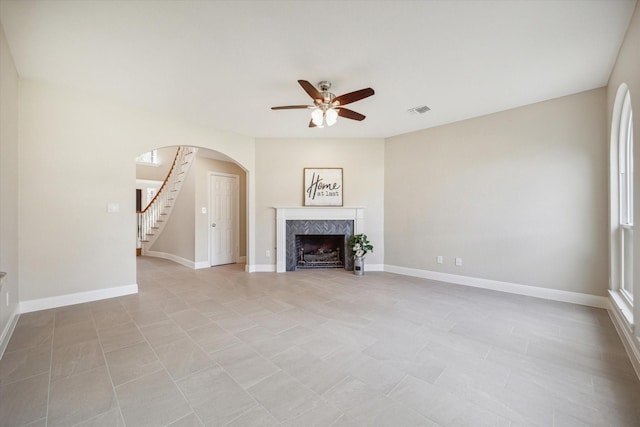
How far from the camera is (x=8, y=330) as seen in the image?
235cm

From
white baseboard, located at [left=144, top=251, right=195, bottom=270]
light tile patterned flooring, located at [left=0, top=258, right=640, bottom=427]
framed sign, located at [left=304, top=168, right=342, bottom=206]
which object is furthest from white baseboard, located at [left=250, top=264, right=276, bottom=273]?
light tile patterned flooring, located at [left=0, top=258, right=640, bottom=427]

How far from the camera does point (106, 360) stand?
1976 millimetres

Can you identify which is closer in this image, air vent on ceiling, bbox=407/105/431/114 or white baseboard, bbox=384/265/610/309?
white baseboard, bbox=384/265/610/309

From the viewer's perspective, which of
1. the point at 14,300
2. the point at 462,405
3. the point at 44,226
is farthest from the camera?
the point at 44,226

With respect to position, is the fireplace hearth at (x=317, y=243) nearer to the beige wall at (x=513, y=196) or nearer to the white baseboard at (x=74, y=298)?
the beige wall at (x=513, y=196)

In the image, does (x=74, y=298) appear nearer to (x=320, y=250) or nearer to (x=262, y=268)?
(x=262, y=268)

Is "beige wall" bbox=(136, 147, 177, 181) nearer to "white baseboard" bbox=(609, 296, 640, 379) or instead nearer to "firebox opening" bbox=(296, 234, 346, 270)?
"firebox opening" bbox=(296, 234, 346, 270)

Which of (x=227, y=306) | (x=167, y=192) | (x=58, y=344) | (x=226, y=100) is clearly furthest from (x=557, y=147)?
(x=167, y=192)

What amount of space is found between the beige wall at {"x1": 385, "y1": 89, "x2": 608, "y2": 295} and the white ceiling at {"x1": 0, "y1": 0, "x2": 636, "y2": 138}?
17.8 inches

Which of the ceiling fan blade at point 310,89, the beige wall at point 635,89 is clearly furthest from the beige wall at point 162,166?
the beige wall at point 635,89

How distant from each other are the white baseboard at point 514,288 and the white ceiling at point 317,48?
99.9 inches

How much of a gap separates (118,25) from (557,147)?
4.91 m

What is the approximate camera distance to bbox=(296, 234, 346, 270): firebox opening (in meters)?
5.30

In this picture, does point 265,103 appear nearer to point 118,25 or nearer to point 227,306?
point 118,25
